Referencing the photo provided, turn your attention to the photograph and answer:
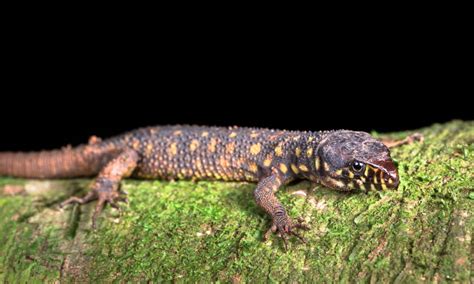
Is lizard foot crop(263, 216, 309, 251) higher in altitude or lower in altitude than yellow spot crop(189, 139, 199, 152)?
lower

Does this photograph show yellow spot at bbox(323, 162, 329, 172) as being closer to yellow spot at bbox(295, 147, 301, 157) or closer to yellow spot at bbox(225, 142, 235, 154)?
yellow spot at bbox(295, 147, 301, 157)

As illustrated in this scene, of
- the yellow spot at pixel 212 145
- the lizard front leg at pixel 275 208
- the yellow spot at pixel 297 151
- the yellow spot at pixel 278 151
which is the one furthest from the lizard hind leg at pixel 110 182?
the yellow spot at pixel 297 151

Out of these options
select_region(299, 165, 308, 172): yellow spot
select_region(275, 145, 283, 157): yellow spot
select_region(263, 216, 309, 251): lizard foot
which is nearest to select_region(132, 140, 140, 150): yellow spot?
select_region(275, 145, 283, 157): yellow spot

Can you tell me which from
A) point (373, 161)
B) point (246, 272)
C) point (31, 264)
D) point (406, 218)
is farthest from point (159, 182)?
point (406, 218)

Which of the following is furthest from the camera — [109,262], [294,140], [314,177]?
[294,140]

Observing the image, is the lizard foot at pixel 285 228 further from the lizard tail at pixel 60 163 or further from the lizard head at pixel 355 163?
the lizard tail at pixel 60 163

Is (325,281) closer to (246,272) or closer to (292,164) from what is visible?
(246,272)
